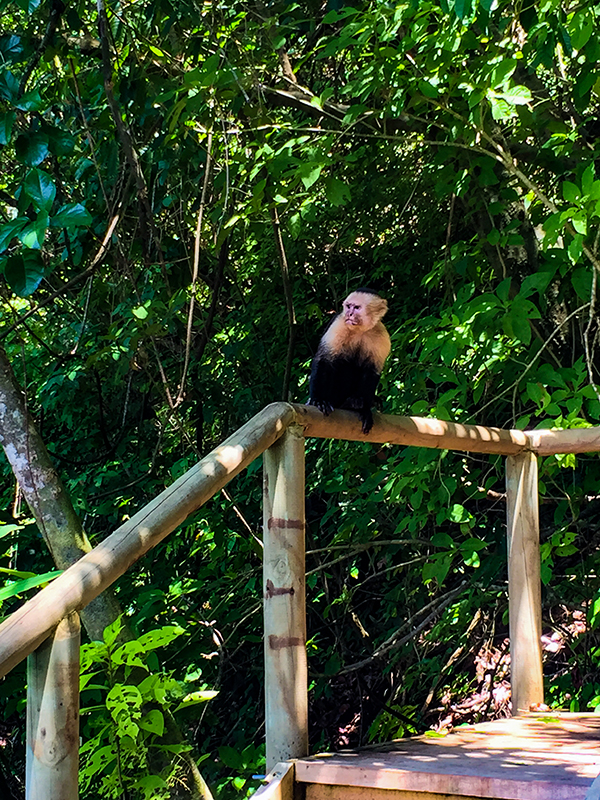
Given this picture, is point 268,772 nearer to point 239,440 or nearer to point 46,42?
point 239,440

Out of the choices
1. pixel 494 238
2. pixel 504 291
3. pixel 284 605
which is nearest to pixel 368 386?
pixel 504 291

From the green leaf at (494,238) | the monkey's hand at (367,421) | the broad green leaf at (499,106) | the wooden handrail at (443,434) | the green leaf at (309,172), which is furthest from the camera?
the green leaf at (494,238)

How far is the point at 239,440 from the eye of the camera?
5.49 feet

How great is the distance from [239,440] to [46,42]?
1.83m

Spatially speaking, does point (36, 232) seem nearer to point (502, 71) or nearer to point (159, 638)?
point (159, 638)

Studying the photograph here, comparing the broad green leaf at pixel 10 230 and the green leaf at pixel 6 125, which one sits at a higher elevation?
the green leaf at pixel 6 125

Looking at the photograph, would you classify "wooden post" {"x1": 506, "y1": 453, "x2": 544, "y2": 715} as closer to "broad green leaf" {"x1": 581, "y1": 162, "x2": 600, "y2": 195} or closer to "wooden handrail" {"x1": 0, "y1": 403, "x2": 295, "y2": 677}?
"broad green leaf" {"x1": 581, "y1": 162, "x2": 600, "y2": 195}

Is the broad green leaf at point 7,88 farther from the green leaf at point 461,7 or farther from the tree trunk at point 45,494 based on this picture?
the tree trunk at point 45,494

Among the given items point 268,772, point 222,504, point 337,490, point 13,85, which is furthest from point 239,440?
point 222,504

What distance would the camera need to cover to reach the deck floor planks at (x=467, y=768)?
5.03 ft

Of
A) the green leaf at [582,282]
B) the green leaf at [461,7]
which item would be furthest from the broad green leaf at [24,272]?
the green leaf at [582,282]

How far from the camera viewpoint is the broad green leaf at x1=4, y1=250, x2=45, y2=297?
1880 mm

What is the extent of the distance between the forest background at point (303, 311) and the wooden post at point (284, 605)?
0.41 meters

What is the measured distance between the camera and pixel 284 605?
175 cm
